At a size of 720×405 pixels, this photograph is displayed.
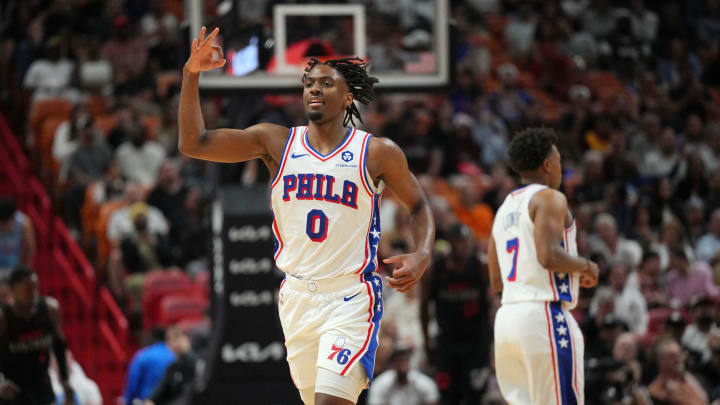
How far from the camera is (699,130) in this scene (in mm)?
16094

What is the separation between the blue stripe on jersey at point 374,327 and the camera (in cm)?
506

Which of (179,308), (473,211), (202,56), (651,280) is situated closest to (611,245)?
(651,280)

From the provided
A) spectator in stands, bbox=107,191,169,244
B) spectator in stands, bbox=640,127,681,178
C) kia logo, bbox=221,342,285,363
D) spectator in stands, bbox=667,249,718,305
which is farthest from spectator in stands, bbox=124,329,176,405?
spectator in stands, bbox=640,127,681,178

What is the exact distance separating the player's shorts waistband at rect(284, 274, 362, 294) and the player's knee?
373 mm

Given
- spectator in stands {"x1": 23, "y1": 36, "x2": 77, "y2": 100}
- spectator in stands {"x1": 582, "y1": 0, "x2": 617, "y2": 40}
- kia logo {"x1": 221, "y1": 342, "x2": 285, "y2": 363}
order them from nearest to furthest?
kia logo {"x1": 221, "y1": 342, "x2": 285, "y2": 363}
spectator in stands {"x1": 23, "y1": 36, "x2": 77, "y2": 100}
spectator in stands {"x1": 582, "y1": 0, "x2": 617, "y2": 40}

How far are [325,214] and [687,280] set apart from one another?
8025 mm

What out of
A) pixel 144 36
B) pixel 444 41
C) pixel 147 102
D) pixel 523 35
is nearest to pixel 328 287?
pixel 444 41

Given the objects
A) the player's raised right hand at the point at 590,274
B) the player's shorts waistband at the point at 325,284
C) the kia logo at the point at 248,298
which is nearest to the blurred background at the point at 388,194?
the kia logo at the point at 248,298

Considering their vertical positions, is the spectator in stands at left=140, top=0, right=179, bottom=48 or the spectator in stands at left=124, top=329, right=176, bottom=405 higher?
the spectator in stands at left=140, top=0, right=179, bottom=48

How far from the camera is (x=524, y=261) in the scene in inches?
243

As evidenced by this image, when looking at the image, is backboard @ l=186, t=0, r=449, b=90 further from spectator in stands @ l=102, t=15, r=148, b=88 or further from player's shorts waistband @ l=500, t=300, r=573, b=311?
spectator in stands @ l=102, t=15, r=148, b=88

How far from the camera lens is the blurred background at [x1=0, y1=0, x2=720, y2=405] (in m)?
9.63

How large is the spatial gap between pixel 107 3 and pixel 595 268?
12.3 meters

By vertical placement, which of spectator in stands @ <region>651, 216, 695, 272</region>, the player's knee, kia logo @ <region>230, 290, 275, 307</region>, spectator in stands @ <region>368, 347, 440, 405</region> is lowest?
spectator in stands @ <region>368, 347, 440, 405</region>
